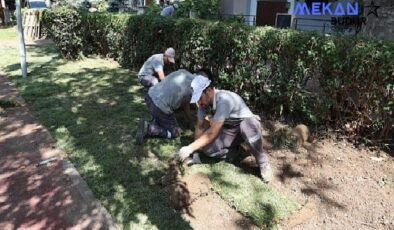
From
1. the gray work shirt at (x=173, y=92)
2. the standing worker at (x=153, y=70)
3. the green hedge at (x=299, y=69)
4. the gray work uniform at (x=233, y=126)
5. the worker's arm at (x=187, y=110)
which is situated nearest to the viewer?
the gray work uniform at (x=233, y=126)

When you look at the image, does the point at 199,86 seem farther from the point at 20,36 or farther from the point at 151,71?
the point at 20,36

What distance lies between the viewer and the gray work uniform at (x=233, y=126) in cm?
417

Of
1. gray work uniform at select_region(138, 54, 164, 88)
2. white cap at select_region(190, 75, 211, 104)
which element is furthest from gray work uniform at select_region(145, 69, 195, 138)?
gray work uniform at select_region(138, 54, 164, 88)

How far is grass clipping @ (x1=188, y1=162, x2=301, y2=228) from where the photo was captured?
3729mm

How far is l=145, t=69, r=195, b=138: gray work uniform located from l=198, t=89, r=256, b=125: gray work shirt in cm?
92

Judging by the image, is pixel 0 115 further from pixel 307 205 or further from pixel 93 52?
pixel 93 52

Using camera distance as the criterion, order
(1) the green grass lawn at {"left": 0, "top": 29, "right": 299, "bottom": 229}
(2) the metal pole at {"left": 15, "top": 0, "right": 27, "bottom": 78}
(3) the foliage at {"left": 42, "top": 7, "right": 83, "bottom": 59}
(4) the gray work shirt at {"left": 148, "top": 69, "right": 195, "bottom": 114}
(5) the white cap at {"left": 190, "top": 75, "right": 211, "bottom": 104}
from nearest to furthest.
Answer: (1) the green grass lawn at {"left": 0, "top": 29, "right": 299, "bottom": 229} < (5) the white cap at {"left": 190, "top": 75, "right": 211, "bottom": 104} < (4) the gray work shirt at {"left": 148, "top": 69, "right": 195, "bottom": 114} < (2) the metal pole at {"left": 15, "top": 0, "right": 27, "bottom": 78} < (3) the foliage at {"left": 42, "top": 7, "right": 83, "bottom": 59}

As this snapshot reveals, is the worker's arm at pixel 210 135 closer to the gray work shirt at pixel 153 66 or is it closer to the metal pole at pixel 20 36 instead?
the gray work shirt at pixel 153 66

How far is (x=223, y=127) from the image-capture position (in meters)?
4.53

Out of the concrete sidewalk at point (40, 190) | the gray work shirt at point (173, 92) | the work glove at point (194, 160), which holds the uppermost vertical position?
the gray work shirt at point (173, 92)

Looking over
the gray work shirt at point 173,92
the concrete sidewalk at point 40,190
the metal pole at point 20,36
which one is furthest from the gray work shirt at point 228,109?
the metal pole at point 20,36

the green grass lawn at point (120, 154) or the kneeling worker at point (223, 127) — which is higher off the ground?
the kneeling worker at point (223, 127)

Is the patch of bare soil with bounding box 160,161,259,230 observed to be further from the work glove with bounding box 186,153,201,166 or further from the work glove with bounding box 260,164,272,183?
the work glove with bounding box 260,164,272,183

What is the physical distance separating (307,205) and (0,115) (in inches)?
202
